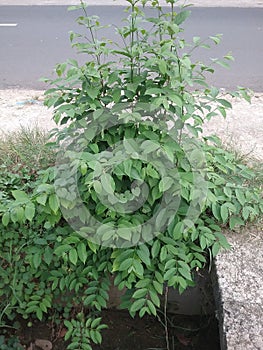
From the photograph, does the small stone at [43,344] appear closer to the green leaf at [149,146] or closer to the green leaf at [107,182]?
the green leaf at [107,182]

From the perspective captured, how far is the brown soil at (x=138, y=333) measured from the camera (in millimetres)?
3121

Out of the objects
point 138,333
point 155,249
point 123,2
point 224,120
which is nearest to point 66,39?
point 123,2

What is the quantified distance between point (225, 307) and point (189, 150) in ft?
2.63

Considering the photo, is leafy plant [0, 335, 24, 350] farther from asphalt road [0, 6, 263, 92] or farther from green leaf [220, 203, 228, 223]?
asphalt road [0, 6, 263, 92]

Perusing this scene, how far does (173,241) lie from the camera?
242 centimetres

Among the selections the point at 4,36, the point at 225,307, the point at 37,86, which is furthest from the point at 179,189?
the point at 4,36

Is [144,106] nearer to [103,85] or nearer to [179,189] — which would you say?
[103,85]

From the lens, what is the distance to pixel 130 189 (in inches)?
95.6

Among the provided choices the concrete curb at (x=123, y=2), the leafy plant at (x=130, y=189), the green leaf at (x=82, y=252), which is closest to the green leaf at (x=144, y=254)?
→ the leafy plant at (x=130, y=189)

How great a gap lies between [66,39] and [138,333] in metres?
4.85

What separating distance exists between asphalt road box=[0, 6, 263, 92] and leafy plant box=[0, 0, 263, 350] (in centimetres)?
294

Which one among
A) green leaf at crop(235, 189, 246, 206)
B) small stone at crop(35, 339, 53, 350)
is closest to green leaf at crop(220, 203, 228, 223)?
green leaf at crop(235, 189, 246, 206)

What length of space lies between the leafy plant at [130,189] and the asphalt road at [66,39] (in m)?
2.94

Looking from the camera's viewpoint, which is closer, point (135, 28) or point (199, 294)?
point (135, 28)
